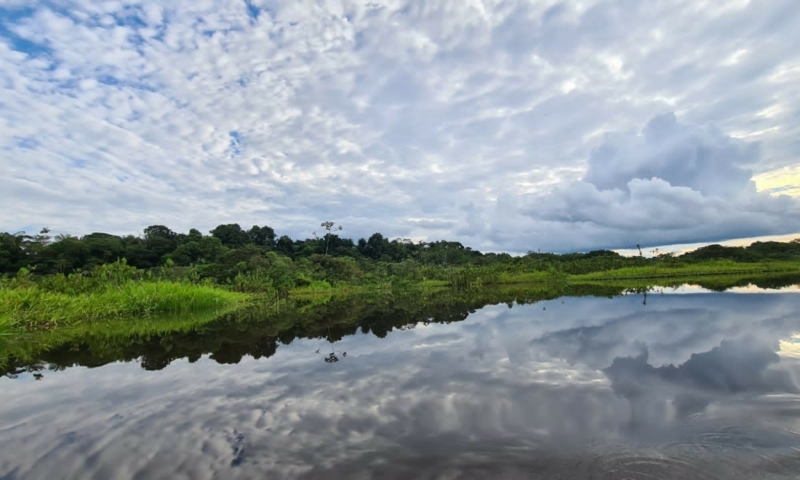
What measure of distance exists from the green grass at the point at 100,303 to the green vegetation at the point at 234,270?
3 cm

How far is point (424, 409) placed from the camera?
12.1 ft

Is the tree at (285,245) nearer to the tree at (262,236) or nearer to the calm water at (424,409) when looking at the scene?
the tree at (262,236)

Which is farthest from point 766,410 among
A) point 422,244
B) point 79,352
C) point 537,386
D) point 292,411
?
point 422,244

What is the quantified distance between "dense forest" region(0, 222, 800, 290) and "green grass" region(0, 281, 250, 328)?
32.2ft

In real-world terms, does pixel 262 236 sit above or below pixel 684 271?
above

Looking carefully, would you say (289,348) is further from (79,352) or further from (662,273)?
(662,273)

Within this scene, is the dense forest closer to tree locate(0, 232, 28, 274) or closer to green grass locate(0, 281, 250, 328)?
tree locate(0, 232, 28, 274)

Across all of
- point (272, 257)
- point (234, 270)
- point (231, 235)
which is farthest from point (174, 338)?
point (231, 235)

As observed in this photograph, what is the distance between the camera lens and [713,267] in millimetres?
39219

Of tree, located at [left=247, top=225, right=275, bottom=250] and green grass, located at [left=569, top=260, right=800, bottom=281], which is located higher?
tree, located at [left=247, top=225, right=275, bottom=250]

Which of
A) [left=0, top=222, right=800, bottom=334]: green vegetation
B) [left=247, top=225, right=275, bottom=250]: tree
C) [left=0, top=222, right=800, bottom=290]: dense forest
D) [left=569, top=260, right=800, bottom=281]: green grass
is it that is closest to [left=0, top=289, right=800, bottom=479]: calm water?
[left=0, top=222, right=800, bottom=334]: green vegetation

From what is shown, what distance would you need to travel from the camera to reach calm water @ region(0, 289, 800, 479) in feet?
8.54

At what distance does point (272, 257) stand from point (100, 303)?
943 inches

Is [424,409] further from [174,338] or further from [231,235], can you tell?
[231,235]
